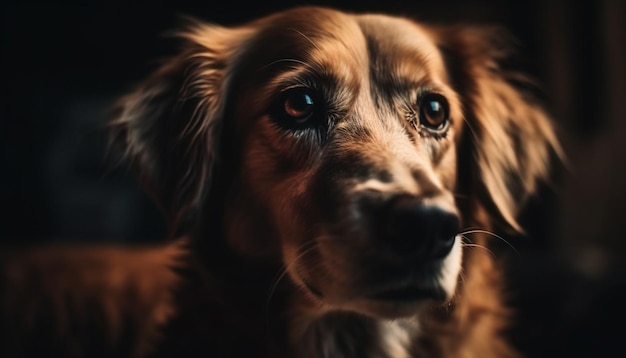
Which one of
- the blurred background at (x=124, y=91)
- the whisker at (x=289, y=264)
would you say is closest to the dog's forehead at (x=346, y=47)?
the whisker at (x=289, y=264)

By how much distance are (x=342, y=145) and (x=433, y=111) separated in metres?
0.22

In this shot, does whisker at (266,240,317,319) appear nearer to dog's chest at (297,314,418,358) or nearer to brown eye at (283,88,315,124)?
dog's chest at (297,314,418,358)

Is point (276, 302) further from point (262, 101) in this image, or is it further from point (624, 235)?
point (624, 235)

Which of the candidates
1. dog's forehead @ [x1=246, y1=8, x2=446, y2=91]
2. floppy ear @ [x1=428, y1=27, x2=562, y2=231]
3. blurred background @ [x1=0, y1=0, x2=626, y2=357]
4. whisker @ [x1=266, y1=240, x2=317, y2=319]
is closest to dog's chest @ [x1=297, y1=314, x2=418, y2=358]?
whisker @ [x1=266, y1=240, x2=317, y2=319]

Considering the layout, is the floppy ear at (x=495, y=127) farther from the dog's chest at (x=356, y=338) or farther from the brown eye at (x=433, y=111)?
the dog's chest at (x=356, y=338)

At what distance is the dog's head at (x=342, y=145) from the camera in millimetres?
830

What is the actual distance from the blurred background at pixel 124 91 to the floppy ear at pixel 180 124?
1.85ft

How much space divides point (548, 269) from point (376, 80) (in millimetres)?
1019

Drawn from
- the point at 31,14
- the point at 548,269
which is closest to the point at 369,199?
the point at 548,269

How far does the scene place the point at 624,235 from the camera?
209 centimetres

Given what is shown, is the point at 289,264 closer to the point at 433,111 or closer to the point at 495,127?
the point at 433,111

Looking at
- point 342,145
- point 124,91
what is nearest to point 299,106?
point 342,145

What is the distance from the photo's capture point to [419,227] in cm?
77

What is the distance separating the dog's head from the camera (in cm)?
83
